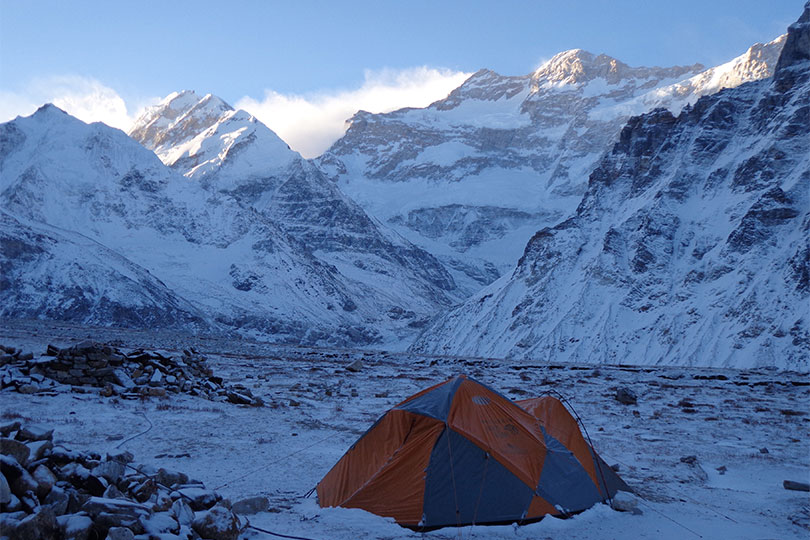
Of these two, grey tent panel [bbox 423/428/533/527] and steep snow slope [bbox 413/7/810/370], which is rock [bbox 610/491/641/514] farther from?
steep snow slope [bbox 413/7/810/370]

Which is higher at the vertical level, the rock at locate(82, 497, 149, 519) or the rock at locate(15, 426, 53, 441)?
the rock at locate(15, 426, 53, 441)

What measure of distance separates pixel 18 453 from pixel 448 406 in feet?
20.1

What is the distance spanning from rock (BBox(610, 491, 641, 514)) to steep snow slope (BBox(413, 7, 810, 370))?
50.5 m

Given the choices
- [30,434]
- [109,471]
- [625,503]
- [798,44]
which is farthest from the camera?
[798,44]

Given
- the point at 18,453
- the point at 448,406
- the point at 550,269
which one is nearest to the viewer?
the point at 18,453

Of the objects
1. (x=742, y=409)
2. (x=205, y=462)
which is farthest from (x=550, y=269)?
(x=205, y=462)

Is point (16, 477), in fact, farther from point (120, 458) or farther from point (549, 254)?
point (549, 254)

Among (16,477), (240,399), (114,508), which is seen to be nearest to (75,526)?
(114,508)

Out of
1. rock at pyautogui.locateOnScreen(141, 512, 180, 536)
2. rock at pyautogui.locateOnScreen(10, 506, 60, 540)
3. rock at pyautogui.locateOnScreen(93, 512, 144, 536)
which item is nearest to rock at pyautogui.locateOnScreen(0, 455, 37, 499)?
rock at pyautogui.locateOnScreen(10, 506, 60, 540)

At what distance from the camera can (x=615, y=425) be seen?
18.2 metres

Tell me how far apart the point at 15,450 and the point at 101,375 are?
42.2 ft

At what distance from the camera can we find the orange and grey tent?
9734mm

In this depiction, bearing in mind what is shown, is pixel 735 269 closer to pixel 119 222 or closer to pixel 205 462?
pixel 205 462

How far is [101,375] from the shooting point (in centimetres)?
1950
